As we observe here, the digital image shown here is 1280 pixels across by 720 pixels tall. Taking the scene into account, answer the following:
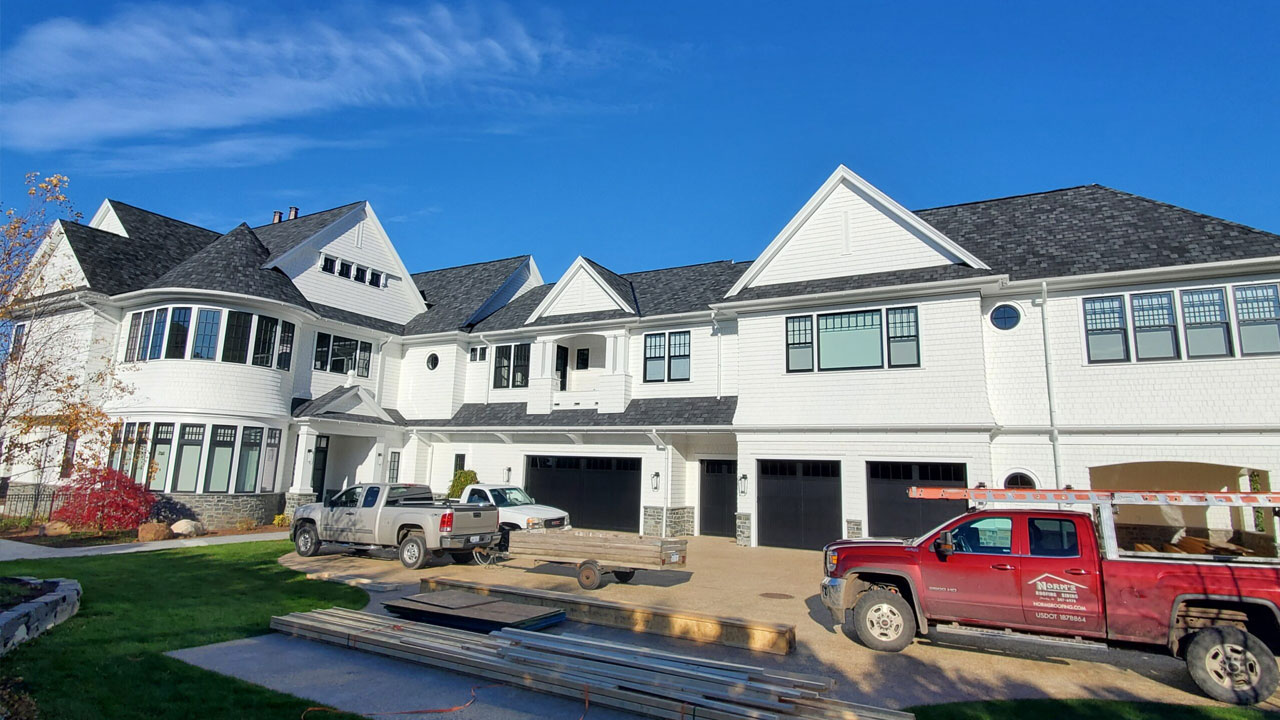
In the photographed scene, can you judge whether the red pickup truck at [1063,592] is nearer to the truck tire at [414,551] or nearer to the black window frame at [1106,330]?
the truck tire at [414,551]

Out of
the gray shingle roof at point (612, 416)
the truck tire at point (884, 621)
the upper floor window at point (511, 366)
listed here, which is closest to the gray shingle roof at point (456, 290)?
the upper floor window at point (511, 366)

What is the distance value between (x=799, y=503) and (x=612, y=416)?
704 centimetres

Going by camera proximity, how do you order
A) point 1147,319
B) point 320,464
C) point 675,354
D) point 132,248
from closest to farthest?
point 1147,319 → point 675,354 → point 132,248 → point 320,464

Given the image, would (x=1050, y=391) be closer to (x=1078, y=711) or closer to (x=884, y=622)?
(x=884, y=622)

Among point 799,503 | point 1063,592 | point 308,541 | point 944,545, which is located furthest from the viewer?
point 799,503

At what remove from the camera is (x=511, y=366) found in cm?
2733

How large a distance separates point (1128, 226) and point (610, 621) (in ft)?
55.6

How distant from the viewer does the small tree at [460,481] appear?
977 inches

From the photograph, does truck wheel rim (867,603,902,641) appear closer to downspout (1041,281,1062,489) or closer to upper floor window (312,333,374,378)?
downspout (1041,281,1062,489)

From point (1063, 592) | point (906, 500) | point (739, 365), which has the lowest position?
point (1063, 592)

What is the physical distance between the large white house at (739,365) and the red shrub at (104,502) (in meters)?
1.36

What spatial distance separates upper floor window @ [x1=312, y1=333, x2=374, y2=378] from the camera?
25828 millimetres

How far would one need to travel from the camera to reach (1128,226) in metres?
18.2

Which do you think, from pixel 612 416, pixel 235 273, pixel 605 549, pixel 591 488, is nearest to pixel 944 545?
pixel 605 549
